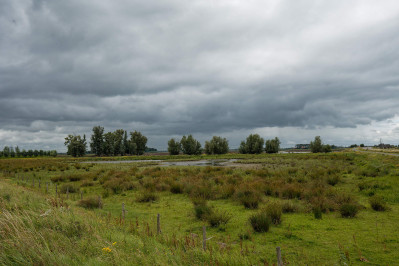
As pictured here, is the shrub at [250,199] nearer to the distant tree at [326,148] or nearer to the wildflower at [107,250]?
the wildflower at [107,250]

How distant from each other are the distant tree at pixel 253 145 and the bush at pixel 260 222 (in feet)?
374

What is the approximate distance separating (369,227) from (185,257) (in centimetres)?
855

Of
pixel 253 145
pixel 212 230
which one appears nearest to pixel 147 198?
pixel 212 230

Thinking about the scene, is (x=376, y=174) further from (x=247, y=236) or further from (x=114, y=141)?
(x=114, y=141)

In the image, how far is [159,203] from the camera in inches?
653

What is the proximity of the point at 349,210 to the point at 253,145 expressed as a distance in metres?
114

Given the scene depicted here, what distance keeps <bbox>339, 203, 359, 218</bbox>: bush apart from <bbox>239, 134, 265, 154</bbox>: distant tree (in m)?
112

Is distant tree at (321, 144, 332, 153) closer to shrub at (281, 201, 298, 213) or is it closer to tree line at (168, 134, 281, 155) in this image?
tree line at (168, 134, 281, 155)

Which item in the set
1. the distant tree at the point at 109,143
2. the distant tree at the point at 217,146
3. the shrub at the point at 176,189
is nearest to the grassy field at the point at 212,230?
the shrub at the point at 176,189

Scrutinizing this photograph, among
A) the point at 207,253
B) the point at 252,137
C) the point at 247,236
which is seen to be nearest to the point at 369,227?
the point at 247,236

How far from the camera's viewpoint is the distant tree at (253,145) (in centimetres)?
12262

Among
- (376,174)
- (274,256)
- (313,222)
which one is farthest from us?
(376,174)

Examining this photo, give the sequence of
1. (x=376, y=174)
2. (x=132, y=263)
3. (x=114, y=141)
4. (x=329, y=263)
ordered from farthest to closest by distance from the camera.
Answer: (x=114, y=141)
(x=376, y=174)
(x=329, y=263)
(x=132, y=263)

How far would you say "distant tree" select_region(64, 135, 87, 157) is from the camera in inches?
4870
